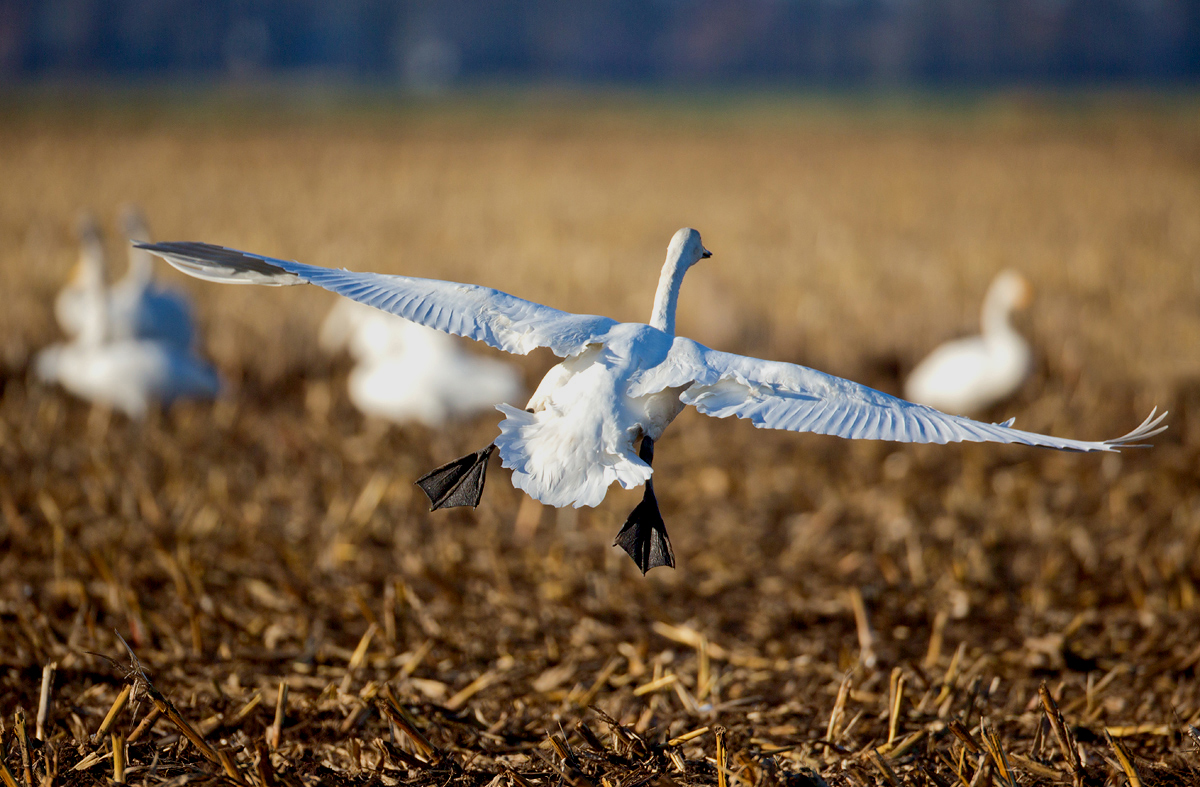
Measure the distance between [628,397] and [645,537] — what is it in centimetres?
31

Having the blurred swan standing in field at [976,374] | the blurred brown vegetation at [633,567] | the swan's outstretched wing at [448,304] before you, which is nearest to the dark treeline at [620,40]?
the blurred brown vegetation at [633,567]

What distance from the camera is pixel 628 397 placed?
1.68 meters

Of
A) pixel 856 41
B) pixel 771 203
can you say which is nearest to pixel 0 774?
pixel 771 203

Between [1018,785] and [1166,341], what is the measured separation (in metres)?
4.62

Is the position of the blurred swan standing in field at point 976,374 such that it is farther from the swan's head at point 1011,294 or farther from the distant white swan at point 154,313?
the distant white swan at point 154,313

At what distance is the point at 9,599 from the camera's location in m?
3.19

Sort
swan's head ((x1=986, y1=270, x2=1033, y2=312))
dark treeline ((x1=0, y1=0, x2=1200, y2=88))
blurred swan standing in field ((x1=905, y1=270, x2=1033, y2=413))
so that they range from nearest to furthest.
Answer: blurred swan standing in field ((x1=905, y1=270, x2=1033, y2=413)), swan's head ((x1=986, y1=270, x2=1033, y2=312)), dark treeline ((x1=0, y1=0, x2=1200, y2=88))

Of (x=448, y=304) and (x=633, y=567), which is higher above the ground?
(x=448, y=304)

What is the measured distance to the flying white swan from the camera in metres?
1.64

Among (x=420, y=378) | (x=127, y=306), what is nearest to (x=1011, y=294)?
(x=420, y=378)

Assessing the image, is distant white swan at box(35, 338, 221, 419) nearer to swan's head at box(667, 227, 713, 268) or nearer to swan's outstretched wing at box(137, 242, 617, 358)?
swan's outstretched wing at box(137, 242, 617, 358)

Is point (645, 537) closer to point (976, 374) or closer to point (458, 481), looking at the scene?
point (458, 481)

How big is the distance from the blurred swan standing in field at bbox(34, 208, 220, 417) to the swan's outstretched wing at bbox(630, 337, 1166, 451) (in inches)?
157

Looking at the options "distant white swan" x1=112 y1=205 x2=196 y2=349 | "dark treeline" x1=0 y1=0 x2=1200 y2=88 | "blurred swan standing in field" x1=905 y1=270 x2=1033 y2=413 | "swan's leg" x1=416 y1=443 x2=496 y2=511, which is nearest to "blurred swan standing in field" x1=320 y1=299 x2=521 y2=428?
"distant white swan" x1=112 y1=205 x2=196 y2=349
